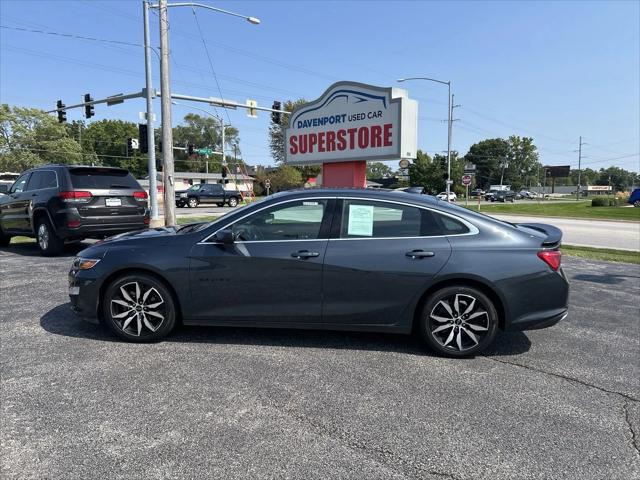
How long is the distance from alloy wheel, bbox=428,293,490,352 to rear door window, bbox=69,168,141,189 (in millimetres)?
7397

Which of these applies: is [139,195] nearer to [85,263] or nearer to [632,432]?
[85,263]

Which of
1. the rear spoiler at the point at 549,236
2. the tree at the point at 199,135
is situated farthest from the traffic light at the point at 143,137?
the tree at the point at 199,135

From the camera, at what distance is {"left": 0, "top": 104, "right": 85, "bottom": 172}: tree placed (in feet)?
202

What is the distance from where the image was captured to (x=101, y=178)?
356 inches

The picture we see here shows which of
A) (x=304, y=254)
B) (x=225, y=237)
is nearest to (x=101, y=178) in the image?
(x=225, y=237)

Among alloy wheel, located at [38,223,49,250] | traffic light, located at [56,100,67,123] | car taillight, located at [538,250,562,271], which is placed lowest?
alloy wheel, located at [38,223,49,250]

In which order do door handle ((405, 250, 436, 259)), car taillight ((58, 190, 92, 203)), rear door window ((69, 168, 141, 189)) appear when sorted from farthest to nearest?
rear door window ((69, 168, 141, 189)) < car taillight ((58, 190, 92, 203)) < door handle ((405, 250, 436, 259))

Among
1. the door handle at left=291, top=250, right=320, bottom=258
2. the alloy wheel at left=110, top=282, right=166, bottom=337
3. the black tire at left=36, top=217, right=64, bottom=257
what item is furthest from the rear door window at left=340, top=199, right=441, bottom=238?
the black tire at left=36, top=217, right=64, bottom=257

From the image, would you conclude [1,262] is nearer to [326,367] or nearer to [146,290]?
[146,290]

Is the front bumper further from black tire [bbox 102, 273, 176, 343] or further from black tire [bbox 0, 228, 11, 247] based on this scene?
black tire [bbox 0, 228, 11, 247]

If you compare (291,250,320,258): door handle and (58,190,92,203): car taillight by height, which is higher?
(58,190,92,203): car taillight

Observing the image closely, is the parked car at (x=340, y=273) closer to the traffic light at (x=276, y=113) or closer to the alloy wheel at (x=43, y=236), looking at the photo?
the alloy wheel at (x=43, y=236)

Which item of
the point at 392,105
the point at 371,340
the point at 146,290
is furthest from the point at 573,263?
the point at 146,290

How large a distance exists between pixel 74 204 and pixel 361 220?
659 cm
